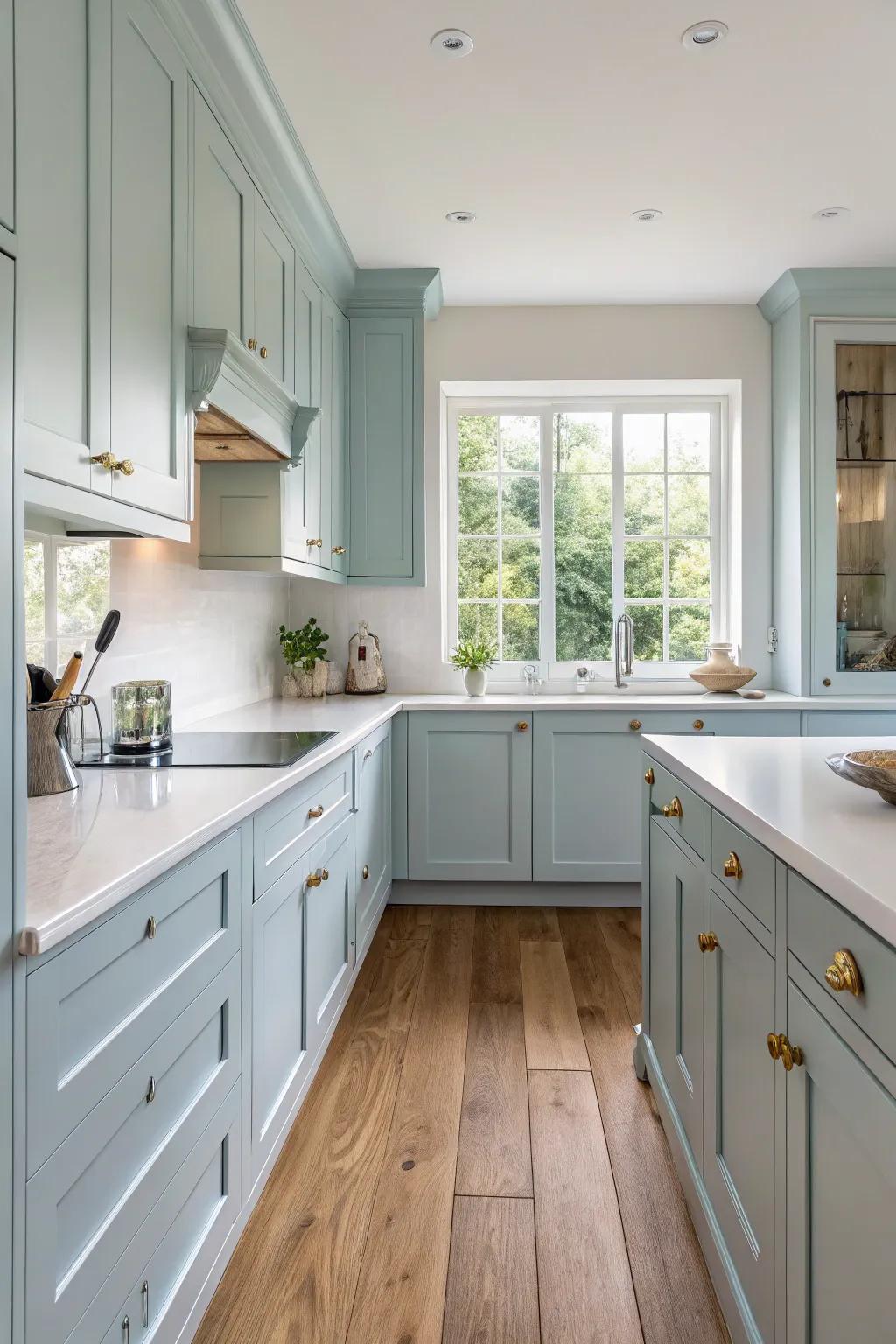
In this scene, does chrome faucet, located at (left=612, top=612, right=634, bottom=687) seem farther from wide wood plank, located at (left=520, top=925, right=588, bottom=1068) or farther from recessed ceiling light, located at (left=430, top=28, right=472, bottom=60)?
recessed ceiling light, located at (left=430, top=28, right=472, bottom=60)

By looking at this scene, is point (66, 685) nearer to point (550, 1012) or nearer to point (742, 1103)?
point (742, 1103)

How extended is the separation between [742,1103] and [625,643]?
9.26ft

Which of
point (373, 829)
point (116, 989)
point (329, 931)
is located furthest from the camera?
point (373, 829)

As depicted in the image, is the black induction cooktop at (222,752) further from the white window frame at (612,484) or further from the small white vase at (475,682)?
the white window frame at (612,484)

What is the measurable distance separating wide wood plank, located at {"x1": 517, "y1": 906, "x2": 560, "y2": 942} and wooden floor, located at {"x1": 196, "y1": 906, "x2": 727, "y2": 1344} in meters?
0.45

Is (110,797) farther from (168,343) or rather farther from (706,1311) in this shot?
(706,1311)

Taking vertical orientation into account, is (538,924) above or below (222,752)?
below

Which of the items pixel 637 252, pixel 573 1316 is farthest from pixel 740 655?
pixel 573 1316

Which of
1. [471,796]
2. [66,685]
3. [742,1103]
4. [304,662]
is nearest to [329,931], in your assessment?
[66,685]

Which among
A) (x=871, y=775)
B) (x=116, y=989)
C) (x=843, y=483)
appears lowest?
(x=116, y=989)

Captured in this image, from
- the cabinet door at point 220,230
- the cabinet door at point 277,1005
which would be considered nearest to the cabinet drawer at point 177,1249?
the cabinet door at point 277,1005

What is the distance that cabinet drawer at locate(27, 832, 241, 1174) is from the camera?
2.92 ft

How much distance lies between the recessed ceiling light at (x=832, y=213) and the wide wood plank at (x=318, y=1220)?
3154mm

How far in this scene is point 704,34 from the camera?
2.13m
